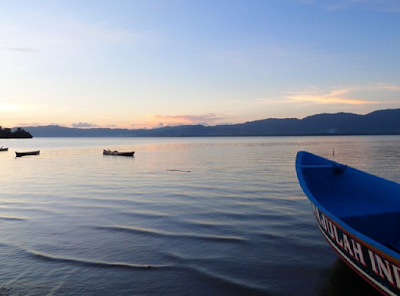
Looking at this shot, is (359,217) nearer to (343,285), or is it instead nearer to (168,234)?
(343,285)

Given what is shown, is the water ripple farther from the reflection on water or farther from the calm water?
the reflection on water

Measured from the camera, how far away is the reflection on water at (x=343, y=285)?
7.20m

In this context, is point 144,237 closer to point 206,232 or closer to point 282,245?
point 206,232

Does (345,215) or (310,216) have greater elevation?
(345,215)

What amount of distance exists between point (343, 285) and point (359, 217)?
5.89 ft

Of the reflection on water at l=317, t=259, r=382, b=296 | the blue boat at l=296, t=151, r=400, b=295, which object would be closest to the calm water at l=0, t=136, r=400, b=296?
the reflection on water at l=317, t=259, r=382, b=296

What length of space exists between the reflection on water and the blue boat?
0.86 metres

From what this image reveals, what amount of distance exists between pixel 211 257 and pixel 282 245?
2490mm

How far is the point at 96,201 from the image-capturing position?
58.6 feet

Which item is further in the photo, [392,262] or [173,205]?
[173,205]

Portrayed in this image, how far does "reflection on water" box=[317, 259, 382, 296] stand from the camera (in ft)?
23.6

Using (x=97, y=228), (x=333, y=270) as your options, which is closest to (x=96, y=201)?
(x=97, y=228)

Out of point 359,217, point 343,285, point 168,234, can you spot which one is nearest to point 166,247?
point 168,234

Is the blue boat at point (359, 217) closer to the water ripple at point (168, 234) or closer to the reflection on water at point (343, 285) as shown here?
the reflection on water at point (343, 285)
